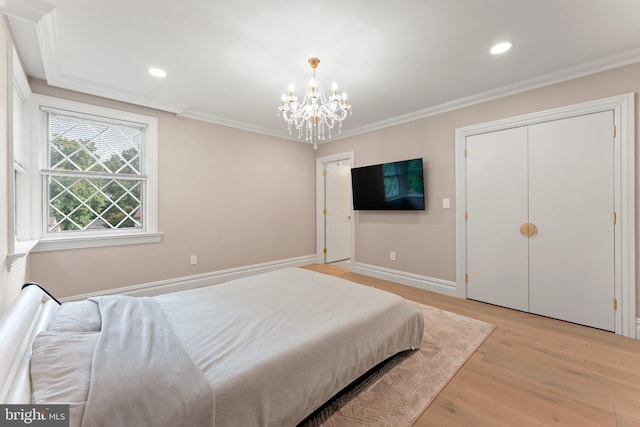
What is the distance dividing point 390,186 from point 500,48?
6.79 ft

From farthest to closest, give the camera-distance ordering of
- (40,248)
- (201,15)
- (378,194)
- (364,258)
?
(364,258)
(378,194)
(40,248)
(201,15)

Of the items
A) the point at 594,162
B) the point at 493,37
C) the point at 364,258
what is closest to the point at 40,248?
the point at 364,258

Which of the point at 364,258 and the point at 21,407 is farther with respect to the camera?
the point at 364,258

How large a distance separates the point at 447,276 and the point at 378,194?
1499 mm

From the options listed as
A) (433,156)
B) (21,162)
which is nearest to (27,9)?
(21,162)

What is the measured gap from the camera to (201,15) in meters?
Answer: 1.84

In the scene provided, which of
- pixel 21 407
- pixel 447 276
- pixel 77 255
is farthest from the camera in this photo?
pixel 447 276

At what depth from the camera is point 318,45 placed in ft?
7.09

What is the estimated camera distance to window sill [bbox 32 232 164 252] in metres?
2.70

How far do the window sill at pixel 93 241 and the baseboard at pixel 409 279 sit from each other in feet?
10.0

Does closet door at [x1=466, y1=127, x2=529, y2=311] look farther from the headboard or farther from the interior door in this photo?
the headboard

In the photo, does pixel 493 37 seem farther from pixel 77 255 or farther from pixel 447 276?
pixel 77 255

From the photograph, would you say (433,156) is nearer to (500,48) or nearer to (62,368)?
(500,48)

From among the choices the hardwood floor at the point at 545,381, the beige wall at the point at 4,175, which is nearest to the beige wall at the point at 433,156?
the hardwood floor at the point at 545,381
